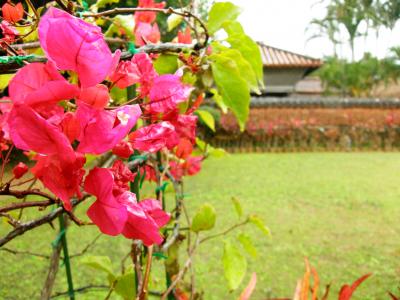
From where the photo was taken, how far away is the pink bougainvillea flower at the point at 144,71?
11.7 inches

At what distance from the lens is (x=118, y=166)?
Result: 21cm

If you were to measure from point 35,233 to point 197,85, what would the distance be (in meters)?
1.71

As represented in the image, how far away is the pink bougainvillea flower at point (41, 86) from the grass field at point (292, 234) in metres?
0.47

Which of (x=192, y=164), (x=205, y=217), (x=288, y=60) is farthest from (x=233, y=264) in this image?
(x=288, y=60)

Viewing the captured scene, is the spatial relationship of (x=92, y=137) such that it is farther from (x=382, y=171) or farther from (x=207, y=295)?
(x=382, y=171)

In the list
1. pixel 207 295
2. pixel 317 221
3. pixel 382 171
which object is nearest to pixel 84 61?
pixel 207 295

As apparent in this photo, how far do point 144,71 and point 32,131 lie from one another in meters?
0.16

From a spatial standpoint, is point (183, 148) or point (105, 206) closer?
point (105, 206)

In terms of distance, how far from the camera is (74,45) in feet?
0.49

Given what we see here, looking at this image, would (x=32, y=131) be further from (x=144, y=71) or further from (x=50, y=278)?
Answer: (x=50, y=278)

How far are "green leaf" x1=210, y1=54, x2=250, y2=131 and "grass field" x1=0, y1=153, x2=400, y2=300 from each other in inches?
15.5

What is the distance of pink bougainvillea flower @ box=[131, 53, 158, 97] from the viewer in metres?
0.30

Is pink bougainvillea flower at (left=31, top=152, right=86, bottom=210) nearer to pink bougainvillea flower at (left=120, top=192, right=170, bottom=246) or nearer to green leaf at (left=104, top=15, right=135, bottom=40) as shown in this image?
pink bougainvillea flower at (left=120, top=192, right=170, bottom=246)

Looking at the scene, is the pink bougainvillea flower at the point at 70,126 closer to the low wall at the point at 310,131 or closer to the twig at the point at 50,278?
the twig at the point at 50,278
